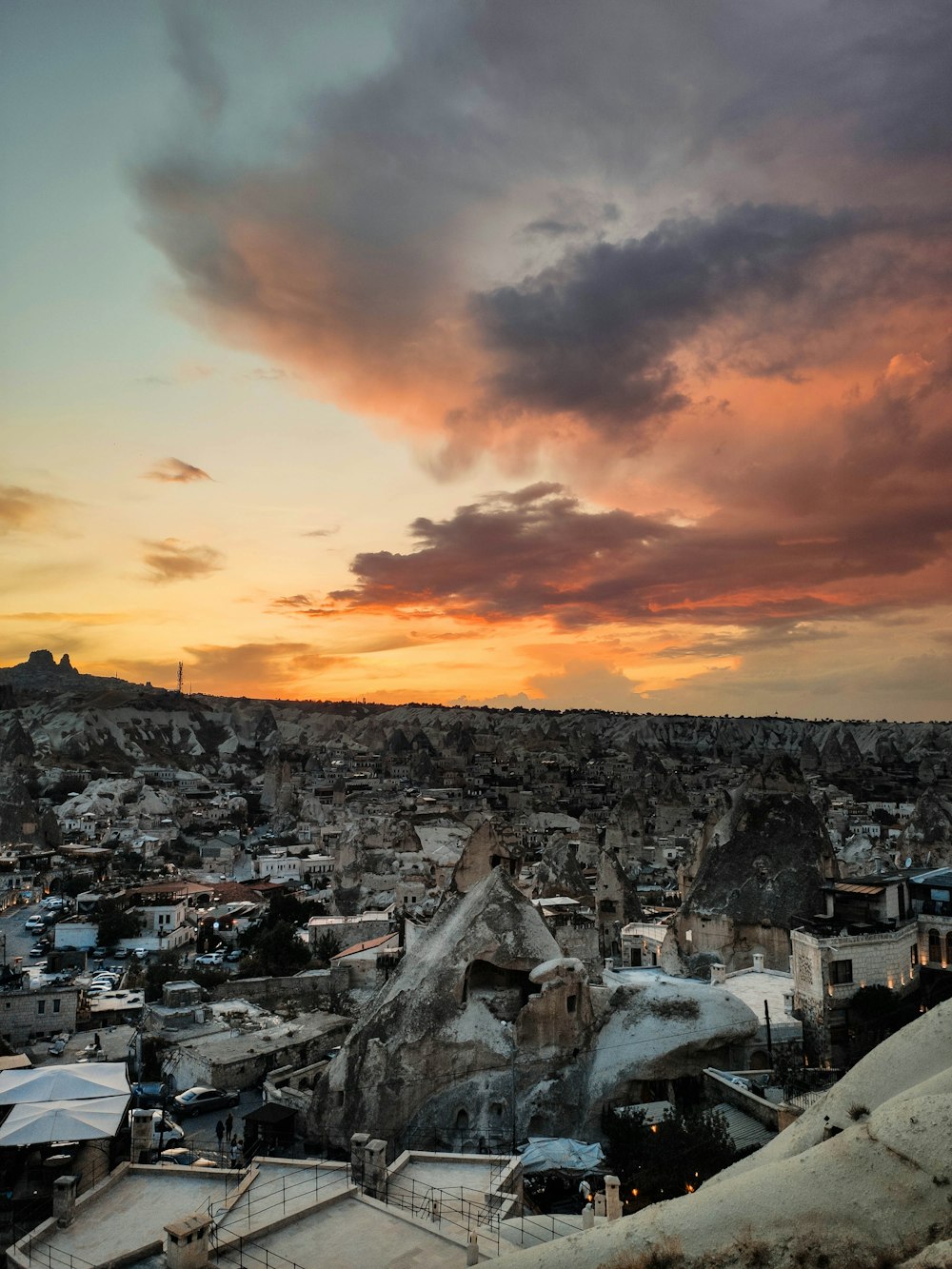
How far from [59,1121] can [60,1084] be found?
64.8 inches

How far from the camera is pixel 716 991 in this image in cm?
2542

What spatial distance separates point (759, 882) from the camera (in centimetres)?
3534

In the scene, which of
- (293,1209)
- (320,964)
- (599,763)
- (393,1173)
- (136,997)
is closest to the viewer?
(293,1209)

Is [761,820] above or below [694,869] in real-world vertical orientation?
above

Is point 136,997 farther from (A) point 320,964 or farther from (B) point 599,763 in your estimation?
(B) point 599,763

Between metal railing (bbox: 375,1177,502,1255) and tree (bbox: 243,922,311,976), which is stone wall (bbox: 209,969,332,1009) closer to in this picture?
tree (bbox: 243,922,311,976)

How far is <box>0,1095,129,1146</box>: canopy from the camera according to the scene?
55.3ft

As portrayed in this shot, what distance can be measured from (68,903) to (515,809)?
61017 millimetres

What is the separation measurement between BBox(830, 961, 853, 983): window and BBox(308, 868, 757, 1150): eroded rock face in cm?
247

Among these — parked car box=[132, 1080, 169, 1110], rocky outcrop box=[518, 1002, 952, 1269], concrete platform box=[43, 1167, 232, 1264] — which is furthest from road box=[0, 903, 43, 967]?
rocky outcrop box=[518, 1002, 952, 1269]

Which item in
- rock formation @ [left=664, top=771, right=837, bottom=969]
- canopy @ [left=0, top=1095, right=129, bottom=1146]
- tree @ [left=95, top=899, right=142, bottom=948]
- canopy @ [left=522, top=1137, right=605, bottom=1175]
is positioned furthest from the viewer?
tree @ [left=95, top=899, right=142, bottom=948]

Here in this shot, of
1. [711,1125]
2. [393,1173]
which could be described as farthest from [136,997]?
[711,1125]

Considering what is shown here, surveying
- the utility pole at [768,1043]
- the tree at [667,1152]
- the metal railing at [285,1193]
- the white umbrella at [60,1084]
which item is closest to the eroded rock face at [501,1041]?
the utility pole at [768,1043]

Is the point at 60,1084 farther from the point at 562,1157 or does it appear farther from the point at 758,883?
the point at 758,883
